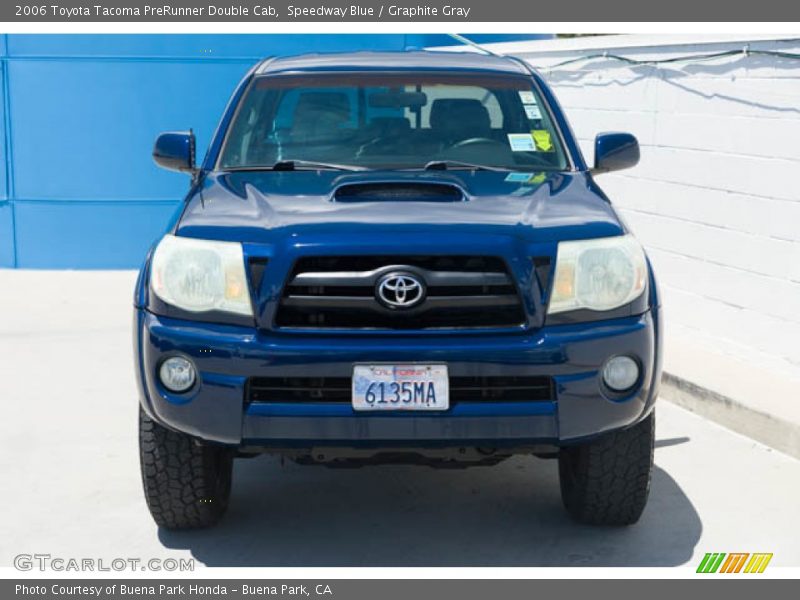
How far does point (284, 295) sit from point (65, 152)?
796cm

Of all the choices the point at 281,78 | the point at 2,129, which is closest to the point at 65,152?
the point at 2,129

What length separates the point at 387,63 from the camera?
5988mm

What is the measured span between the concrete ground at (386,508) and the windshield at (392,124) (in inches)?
53.1

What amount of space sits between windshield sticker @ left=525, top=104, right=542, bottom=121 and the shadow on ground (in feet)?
5.00

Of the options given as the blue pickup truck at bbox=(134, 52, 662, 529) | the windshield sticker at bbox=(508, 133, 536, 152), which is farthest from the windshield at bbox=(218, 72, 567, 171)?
the blue pickup truck at bbox=(134, 52, 662, 529)

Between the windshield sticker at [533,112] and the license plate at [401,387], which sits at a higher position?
the windshield sticker at [533,112]

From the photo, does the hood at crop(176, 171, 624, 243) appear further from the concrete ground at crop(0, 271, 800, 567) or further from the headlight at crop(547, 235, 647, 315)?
the concrete ground at crop(0, 271, 800, 567)

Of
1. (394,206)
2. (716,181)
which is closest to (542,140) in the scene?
(394,206)

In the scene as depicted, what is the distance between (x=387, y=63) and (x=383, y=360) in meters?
2.15

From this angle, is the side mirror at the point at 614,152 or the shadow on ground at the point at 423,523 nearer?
the shadow on ground at the point at 423,523

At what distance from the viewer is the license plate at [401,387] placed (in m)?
4.26

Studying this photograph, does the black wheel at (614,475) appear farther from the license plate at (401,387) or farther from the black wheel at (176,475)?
the black wheel at (176,475)

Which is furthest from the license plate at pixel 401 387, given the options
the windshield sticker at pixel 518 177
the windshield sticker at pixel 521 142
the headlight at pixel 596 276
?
the windshield sticker at pixel 521 142
